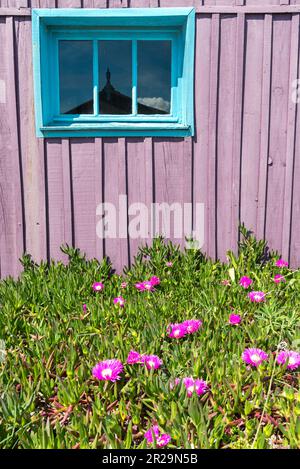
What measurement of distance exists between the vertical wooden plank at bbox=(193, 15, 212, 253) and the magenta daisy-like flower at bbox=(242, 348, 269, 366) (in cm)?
171

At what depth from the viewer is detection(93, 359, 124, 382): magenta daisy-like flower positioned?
1.84 m

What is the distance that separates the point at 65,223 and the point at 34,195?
34 cm

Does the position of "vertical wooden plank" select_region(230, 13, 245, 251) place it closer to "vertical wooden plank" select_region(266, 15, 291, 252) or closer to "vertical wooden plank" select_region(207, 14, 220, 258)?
"vertical wooden plank" select_region(207, 14, 220, 258)

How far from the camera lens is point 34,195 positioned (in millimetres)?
3525

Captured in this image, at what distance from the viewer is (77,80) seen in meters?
3.60

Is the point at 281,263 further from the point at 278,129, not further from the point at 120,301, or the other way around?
the point at 120,301

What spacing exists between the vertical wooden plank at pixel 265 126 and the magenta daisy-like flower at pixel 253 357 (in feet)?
5.92

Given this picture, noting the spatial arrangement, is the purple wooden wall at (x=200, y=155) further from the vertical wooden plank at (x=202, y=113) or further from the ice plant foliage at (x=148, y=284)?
the ice plant foliage at (x=148, y=284)

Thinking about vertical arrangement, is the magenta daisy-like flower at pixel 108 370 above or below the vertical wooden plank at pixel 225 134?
below

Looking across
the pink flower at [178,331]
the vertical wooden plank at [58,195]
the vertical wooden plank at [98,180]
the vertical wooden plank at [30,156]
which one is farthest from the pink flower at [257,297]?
the vertical wooden plank at [30,156]

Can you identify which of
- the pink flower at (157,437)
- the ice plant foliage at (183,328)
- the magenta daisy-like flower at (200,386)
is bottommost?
the pink flower at (157,437)

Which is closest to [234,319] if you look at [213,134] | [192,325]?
[192,325]

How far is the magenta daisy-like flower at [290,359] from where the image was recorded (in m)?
1.91

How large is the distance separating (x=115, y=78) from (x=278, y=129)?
Result: 1.42 m
